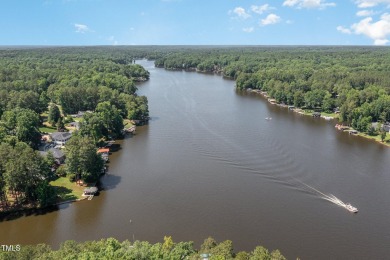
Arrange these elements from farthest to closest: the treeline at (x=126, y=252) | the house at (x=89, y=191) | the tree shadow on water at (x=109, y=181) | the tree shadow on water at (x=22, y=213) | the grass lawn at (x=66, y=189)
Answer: the tree shadow on water at (x=109, y=181) < the house at (x=89, y=191) < the grass lawn at (x=66, y=189) < the tree shadow on water at (x=22, y=213) < the treeline at (x=126, y=252)

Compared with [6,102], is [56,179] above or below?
below

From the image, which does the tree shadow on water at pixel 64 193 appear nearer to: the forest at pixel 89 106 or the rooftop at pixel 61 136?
the forest at pixel 89 106

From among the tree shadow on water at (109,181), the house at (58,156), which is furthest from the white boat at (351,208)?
the house at (58,156)

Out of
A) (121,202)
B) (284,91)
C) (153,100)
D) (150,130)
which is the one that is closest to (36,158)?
(121,202)

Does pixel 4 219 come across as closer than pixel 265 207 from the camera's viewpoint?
Yes

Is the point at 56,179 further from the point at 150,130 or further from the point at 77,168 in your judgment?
the point at 150,130

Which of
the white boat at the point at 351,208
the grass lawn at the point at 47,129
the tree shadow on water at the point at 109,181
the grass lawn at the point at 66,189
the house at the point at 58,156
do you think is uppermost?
the house at the point at 58,156

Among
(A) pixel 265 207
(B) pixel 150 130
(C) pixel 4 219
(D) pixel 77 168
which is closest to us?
(C) pixel 4 219
